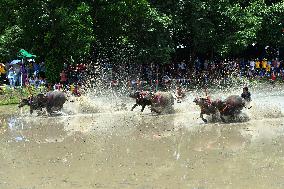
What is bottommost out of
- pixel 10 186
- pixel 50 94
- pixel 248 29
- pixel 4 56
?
pixel 10 186

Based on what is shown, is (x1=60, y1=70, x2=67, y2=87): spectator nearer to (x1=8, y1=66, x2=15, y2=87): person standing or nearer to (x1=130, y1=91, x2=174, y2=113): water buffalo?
(x1=8, y1=66, x2=15, y2=87): person standing

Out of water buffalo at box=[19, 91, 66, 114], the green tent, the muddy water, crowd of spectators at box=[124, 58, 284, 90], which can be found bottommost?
the muddy water

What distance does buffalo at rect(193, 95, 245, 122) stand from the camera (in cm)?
1516

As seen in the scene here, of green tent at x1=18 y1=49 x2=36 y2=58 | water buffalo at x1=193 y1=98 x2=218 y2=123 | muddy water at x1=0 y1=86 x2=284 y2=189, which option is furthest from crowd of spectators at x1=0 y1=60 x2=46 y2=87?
water buffalo at x1=193 y1=98 x2=218 y2=123

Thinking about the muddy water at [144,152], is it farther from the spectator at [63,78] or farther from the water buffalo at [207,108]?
the spectator at [63,78]

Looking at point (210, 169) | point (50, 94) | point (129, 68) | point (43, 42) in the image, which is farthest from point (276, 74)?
point (210, 169)

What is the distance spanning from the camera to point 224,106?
1520cm

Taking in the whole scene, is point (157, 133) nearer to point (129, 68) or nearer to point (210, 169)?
point (210, 169)

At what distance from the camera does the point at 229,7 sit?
31031mm

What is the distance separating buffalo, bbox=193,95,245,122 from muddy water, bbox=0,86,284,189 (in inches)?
16.2

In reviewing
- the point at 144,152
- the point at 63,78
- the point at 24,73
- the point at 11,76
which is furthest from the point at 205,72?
the point at 144,152

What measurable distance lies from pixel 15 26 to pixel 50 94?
1000 cm

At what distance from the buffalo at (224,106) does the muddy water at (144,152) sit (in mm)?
413

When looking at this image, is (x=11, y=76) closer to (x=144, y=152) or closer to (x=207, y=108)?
(x=207, y=108)
